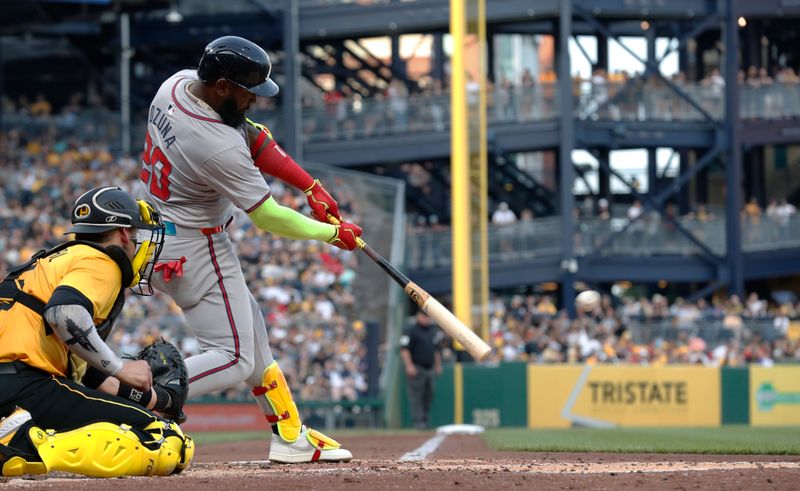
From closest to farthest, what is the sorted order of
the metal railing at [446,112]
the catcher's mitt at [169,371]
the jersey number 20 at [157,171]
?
the catcher's mitt at [169,371] → the jersey number 20 at [157,171] → the metal railing at [446,112]

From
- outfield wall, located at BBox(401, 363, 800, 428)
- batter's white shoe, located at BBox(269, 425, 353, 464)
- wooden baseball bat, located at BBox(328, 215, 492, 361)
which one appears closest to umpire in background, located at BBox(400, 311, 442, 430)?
outfield wall, located at BBox(401, 363, 800, 428)

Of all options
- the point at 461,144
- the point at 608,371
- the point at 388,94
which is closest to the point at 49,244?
the point at 461,144

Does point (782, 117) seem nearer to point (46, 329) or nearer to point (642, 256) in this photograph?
point (642, 256)

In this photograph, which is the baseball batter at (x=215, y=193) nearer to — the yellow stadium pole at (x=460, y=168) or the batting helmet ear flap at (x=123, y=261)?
the batting helmet ear flap at (x=123, y=261)

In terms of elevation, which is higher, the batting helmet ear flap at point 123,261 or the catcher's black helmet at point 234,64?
the catcher's black helmet at point 234,64

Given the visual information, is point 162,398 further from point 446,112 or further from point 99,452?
point 446,112

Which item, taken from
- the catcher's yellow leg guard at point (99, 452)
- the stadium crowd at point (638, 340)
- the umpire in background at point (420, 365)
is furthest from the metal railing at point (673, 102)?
the catcher's yellow leg guard at point (99, 452)

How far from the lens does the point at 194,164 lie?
591cm

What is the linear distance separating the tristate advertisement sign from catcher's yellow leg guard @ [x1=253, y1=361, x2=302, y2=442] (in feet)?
41.6

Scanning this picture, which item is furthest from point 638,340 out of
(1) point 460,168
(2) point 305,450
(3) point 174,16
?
(2) point 305,450

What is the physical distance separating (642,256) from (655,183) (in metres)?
4.69

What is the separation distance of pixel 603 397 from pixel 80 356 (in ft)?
46.9

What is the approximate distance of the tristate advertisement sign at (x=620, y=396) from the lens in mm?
18844

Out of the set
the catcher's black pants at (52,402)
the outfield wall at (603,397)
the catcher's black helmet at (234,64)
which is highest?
the catcher's black helmet at (234,64)
